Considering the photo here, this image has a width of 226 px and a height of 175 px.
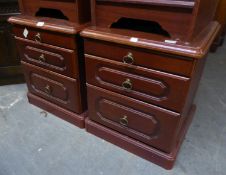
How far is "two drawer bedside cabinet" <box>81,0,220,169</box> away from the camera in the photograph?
2.81 ft

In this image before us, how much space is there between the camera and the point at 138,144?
116 centimetres

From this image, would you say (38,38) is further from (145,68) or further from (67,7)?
(145,68)

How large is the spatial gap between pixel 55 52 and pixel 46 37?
9 centimetres

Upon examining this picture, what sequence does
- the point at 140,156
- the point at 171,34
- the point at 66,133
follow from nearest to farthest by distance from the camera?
the point at 171,34 < the point at 140,156 < the point at 66,133

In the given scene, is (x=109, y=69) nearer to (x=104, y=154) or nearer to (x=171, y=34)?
(x=171, y=34)

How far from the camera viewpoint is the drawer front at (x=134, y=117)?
3.32ft

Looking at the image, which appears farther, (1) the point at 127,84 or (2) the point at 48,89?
(2) the point at 48,89

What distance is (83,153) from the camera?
1204 mm

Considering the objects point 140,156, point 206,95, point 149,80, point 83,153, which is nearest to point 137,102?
point 149,80

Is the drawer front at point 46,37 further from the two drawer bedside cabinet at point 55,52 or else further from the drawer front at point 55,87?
the drawer front at point 55,87

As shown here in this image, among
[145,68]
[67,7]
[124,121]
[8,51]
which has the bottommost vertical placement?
[124,121]

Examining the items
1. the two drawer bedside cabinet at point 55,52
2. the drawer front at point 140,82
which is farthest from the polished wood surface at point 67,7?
the drawer front at point 140,82

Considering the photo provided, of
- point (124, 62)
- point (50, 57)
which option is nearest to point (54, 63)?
point (50, 57)

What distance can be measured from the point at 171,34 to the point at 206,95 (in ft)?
3.27
